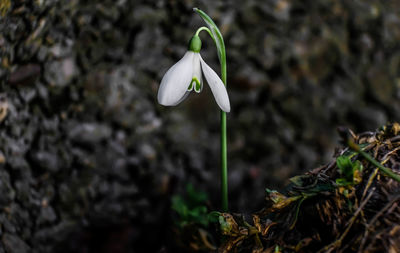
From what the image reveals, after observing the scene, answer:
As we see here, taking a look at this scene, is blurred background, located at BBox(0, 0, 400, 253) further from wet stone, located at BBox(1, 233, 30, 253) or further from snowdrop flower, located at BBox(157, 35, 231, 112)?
snowdrop flower, located at BBox(157, 35, 231, 112)

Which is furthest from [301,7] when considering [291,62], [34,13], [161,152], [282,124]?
[34,13]

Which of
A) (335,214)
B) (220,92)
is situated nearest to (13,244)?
(220,92)

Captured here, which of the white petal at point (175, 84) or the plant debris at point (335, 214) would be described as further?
the white petal at point (175, 84)

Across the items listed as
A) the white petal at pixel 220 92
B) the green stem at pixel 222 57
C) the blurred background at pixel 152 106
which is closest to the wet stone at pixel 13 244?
Result: the blurred background at pixel 152 106


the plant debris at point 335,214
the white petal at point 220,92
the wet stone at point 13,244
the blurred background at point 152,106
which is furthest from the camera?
the blurred background at point 152,106

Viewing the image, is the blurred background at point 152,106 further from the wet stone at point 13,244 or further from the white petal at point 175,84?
the white petal at point 175,84

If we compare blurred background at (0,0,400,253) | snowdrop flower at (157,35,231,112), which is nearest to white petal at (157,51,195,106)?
snowdrop flower at (157,35,231,112)
